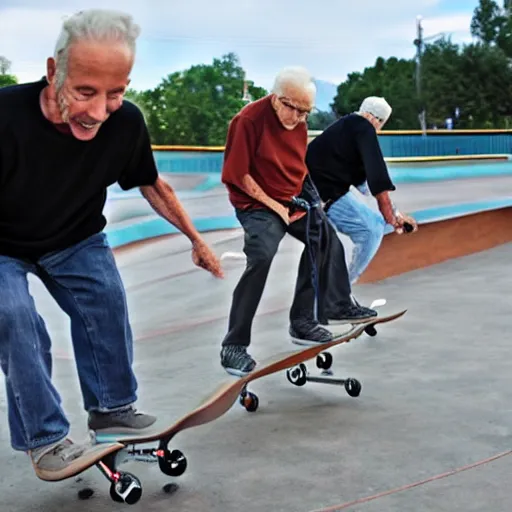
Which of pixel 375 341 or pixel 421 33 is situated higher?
pixel 421 33

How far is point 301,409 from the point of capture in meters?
4.46

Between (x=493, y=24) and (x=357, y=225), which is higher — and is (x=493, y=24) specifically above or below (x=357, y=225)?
above

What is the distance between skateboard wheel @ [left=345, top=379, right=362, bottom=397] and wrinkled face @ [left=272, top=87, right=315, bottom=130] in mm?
1185

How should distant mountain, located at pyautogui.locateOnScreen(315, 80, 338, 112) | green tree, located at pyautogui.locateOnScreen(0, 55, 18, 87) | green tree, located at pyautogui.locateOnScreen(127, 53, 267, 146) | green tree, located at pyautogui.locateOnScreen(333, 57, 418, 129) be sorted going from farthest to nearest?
green tree, located at pyautogui.locateOnScreen(333, 57, 418, 129) → distant mountain, located at pyautogui.locateOnScreen(315, 80, 338, 112) → green tree, located at pyautogui.locateOnScreen(127, 53, 267, 146) → green tree, located at pyautogui.locateOnScreen(0, 55, 18, 87)

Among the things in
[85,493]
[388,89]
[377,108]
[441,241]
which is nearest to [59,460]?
[85,493]

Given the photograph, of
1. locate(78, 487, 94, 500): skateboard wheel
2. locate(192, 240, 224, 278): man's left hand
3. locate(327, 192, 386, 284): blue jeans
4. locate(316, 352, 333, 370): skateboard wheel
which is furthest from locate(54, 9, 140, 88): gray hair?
locate(327, 192, 386, 284): blue jeans

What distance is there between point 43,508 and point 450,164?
6.90m

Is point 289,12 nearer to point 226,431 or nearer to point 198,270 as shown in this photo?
point 198,270

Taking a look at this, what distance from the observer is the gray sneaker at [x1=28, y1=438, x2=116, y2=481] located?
2.93 m

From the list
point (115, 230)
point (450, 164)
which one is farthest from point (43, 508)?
point (450, 164)

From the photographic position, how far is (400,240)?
29.4 ft

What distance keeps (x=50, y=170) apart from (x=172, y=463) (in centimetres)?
105

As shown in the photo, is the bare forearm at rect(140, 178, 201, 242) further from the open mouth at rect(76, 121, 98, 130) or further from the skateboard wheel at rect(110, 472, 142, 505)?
the skateboard wheel at rect(110, 472, 142, 505)

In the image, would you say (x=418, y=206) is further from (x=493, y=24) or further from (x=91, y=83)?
(x=91, y=83)
